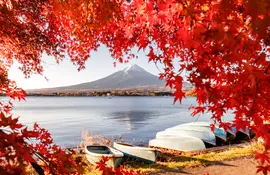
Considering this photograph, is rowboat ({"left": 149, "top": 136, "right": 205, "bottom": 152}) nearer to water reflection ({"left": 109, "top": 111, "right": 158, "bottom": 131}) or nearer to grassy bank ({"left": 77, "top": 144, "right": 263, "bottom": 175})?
grassy bank ({"left": 77, "top": 144, "right": 263, "bottom": 175})

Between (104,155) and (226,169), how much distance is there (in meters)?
5.31

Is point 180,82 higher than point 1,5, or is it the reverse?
point 1,5

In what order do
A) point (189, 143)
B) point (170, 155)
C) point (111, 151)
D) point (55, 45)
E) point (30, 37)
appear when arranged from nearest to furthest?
point (30, 37)
point (55, 45)
point (111, 151)
point (170, 155)
point (189, 143)

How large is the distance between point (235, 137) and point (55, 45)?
17488mm

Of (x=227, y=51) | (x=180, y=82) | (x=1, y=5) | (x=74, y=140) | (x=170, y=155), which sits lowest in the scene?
(x=74, y=140)

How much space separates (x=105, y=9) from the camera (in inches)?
249

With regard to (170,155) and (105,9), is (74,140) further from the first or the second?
(105,9)

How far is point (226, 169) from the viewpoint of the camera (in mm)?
10469

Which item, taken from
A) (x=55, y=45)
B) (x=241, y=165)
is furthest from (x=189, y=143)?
(x=55, y=45)

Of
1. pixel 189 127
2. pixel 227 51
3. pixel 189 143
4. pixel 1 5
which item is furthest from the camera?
pixel 189 127

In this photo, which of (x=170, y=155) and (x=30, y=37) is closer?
(x=30, y=37)

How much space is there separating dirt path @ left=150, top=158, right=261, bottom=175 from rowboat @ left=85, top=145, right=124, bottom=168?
7.31 ft

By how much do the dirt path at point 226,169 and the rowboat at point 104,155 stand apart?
223 centimetres

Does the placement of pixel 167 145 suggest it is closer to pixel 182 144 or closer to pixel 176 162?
pixel 182 144
